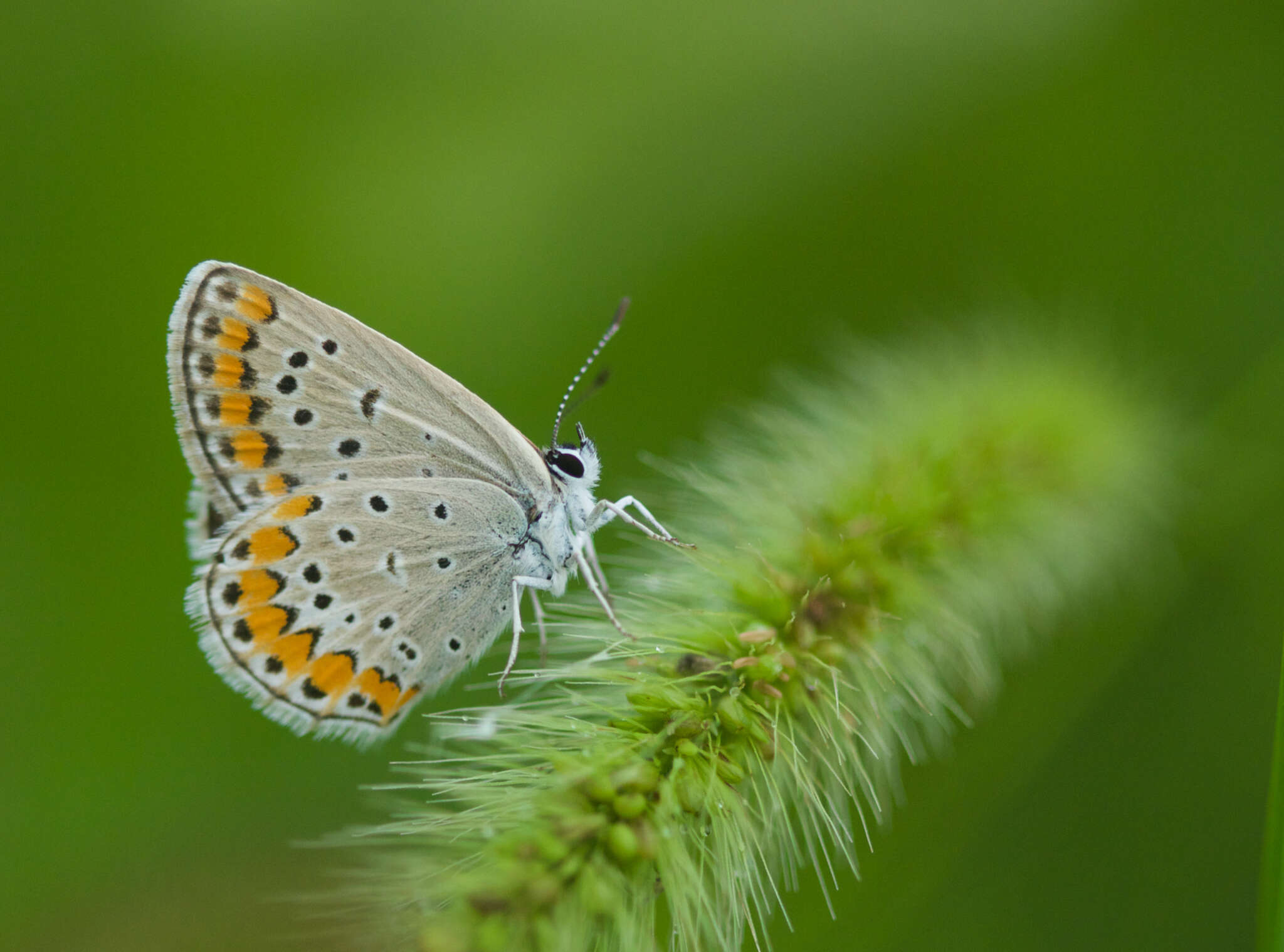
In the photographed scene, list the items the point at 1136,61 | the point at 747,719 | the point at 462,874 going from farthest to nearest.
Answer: the point at 1136,61
the point at 747,719
the point at 462,874

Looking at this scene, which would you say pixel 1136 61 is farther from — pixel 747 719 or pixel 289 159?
pixel 289 159

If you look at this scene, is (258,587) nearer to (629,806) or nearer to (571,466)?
(571,466)

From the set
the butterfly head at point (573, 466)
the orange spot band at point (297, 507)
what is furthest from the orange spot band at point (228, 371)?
the butterfly head at point (573, 466)

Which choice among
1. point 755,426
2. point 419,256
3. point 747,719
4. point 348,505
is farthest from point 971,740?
point 419,256

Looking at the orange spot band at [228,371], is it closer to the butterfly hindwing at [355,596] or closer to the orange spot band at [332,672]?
the butterfly hindwing at [355,596]

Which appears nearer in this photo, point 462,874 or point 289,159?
point 462,874

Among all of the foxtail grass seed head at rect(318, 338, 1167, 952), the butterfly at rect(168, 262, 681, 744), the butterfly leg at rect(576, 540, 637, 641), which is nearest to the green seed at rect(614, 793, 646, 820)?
the foxtail grass seed head at rect(318, 338, 1167, 952)
